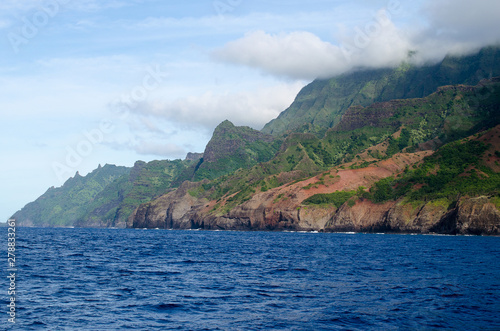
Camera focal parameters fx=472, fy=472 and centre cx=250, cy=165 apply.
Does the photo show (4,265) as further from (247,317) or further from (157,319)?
(247,317)

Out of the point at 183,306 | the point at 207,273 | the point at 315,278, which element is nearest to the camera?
the point at 183,306

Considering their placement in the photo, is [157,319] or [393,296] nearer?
[157,319]

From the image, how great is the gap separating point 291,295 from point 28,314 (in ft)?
79.9

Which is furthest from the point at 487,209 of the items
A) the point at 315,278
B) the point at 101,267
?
the point at 101,267

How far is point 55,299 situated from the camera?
44781 millimetres

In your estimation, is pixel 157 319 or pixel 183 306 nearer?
pixel 157 319

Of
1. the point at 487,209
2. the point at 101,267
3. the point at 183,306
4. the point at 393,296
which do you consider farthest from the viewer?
the point at 487,209

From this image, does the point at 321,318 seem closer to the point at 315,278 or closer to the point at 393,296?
the point at 393,296

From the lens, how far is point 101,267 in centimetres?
7062

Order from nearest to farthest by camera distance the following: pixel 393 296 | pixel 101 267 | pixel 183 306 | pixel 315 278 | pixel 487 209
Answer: pixel 183 306
pixel 393 296
pixel 315 278
pixel 101 267
pixel 487 209

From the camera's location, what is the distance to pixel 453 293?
48.5 m

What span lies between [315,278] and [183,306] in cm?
2277

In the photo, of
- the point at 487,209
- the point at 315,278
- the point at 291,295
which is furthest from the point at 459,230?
the point at 291,295

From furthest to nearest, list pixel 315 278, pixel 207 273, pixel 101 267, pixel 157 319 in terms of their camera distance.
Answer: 1. pixel 101 267
2. pixel 207 273
3. pixel 315 278
4. pixel 157 319
